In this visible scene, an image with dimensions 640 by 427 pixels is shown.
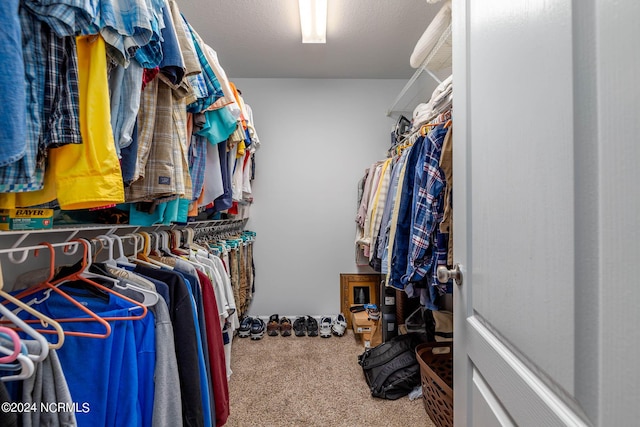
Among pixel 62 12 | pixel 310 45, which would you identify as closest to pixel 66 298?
pixel 62 12

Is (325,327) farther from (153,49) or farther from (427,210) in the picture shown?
(153,49)

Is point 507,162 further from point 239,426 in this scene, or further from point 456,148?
point 239,426

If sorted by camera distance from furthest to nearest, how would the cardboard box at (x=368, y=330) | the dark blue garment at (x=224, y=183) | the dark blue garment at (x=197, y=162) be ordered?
the cardboard box at (x=368, y=330), the dark blue garment at (x=224, y=183), the dark blue garment at (x=197, y=162)

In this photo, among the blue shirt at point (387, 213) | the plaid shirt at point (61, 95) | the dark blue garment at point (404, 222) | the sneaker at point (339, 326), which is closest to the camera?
the plaid shirt at point (61, 95)

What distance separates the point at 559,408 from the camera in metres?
0.43

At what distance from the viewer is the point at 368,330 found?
242 centimetres

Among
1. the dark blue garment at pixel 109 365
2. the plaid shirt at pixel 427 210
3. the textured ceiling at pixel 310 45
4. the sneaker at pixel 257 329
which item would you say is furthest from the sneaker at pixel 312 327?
the textured ceiling at pixel 310 45

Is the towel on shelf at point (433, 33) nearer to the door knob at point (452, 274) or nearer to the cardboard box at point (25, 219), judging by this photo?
the door knob at point (452, 274)

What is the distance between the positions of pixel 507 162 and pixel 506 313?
0.30 m

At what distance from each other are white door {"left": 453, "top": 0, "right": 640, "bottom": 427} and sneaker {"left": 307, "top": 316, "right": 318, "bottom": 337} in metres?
2.00

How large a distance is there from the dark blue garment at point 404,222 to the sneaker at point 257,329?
1593 millimetres

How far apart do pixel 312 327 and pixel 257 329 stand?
19.2 inches

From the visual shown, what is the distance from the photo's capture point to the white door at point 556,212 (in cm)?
34

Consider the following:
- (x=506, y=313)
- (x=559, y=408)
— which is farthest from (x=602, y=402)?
(x=506, y=313)
